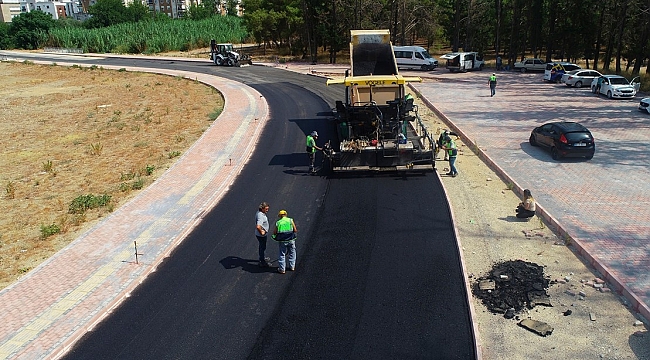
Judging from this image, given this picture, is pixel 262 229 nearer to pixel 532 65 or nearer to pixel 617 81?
pixel 617 81

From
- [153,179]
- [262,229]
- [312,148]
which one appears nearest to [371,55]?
[312,148]

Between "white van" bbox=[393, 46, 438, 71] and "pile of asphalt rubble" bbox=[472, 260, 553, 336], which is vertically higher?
"white van" bbox=[393, 46, 438, 71]

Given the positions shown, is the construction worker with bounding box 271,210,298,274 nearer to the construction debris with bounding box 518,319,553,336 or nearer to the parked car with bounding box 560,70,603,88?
the construction debris with bounding box 518,319,553,336

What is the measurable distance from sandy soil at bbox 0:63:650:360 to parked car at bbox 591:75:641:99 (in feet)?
41.7

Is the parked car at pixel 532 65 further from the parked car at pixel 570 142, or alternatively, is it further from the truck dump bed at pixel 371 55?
the truck dump bed at pixel 371 55

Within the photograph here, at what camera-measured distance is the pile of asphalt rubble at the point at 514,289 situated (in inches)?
398

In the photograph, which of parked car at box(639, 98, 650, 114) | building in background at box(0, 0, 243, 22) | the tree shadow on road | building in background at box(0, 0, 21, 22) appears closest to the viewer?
the tree shadow on road

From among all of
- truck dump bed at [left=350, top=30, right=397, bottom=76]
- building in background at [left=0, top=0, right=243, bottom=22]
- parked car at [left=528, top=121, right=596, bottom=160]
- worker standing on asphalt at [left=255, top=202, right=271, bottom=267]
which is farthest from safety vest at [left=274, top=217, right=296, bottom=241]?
building in background at [left=0, top=0, right=243, bottom=22]

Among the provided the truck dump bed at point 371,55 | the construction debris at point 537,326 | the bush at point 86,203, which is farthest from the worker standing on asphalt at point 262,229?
the truck dump bed at point 371,55

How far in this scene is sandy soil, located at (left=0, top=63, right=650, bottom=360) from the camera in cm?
929

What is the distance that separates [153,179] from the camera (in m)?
18.3

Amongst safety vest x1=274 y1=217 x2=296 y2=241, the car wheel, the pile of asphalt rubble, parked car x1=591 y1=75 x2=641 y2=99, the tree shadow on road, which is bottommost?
the pile of asphalt rubble

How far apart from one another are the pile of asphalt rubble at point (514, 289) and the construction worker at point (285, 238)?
3.90m

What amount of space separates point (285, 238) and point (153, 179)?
8892 mm
